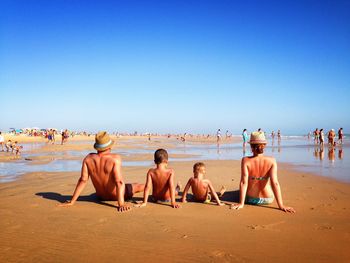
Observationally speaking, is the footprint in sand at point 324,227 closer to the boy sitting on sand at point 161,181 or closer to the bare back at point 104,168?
the boy sitting on sand at point 161,181

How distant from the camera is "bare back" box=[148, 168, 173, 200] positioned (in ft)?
17.8

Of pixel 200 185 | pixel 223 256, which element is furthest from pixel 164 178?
pixel 223 256

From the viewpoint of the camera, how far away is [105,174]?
532 centimetres

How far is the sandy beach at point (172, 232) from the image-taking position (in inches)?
128

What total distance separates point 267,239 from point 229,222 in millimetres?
817

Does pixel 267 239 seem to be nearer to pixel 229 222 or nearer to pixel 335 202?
pixel 229 222

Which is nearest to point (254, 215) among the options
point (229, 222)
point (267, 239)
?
point (229, 222)

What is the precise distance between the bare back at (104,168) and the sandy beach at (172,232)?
0.41m

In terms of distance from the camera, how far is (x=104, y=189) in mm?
5566

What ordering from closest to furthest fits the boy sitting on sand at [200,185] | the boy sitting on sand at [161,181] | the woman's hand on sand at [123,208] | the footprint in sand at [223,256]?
the footprint in sand at [223,256]
the woman's hand on sand at [123,208]
the boy sitting on sand at [161,181]
the boy sitting on sand at [200,185]

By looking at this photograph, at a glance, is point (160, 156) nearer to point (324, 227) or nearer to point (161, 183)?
point (161, 183)

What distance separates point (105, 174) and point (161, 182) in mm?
1056

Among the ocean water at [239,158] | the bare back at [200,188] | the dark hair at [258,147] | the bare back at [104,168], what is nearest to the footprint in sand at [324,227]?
the dark hair at [258,147]

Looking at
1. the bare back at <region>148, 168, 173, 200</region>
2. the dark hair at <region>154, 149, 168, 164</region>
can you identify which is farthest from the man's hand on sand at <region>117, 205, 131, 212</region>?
the dark hair at <region>154, 149, 168, 164</region>
